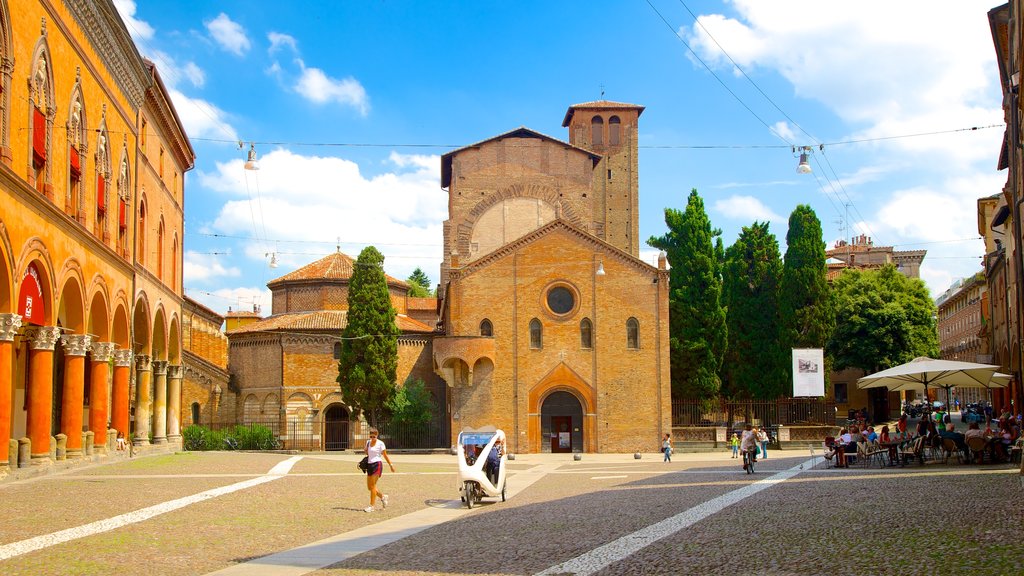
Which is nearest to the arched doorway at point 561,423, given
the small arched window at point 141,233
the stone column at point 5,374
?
the small arched window at point 141,233

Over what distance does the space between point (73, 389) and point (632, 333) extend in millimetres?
25357

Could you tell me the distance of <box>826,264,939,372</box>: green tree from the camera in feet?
185

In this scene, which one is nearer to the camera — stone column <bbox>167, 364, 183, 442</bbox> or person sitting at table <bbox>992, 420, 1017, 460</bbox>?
person sitting at table <bbox>992, 420, 1017, 460</bbox>

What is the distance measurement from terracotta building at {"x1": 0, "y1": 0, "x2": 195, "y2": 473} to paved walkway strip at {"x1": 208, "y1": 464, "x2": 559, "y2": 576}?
7.80m

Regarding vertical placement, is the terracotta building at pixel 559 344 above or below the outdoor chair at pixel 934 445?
above

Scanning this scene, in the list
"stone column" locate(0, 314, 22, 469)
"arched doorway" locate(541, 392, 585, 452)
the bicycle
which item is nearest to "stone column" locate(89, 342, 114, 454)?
"stone column" locate(0, 314, 22, 469)

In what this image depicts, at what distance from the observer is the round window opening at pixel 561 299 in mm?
41844

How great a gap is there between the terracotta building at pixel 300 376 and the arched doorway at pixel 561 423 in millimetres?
6279

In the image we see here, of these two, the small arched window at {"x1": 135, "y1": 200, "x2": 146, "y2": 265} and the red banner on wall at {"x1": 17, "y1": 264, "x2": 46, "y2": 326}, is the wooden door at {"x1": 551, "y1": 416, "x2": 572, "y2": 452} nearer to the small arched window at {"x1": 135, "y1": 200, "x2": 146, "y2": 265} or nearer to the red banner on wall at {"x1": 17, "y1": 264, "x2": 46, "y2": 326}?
the small arched window at {"x1": 135, "y1": 200, "x2": 146, "y2": 265}

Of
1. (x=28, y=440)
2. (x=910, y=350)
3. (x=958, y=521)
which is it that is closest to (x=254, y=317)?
(x=910, y=350)

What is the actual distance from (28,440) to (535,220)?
3423 centimetres

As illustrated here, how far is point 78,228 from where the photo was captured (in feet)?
69.1

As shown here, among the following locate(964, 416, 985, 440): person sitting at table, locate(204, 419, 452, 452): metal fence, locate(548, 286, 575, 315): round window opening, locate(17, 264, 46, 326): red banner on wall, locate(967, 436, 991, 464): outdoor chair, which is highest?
locate(548, 286, 575, 315): round window opening

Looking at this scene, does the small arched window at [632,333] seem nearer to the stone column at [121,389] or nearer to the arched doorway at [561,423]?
the arched doorway at [561,423]
